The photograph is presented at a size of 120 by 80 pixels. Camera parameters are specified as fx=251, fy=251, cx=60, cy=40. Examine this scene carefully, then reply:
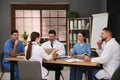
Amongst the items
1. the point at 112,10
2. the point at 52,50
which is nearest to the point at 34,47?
the point at 52,50

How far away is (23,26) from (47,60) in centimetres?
425

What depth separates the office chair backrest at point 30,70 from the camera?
3.80 metres

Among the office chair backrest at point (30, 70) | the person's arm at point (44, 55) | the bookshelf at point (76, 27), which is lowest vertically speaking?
the office chair backrest at point (30, 70)

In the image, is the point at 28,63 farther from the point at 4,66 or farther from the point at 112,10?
the point at 112,10

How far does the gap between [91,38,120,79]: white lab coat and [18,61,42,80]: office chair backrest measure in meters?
0.98

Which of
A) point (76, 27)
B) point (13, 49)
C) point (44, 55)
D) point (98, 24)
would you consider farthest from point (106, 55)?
point (76, 27)

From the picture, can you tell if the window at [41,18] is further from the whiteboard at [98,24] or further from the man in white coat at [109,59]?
the man in white coat at [109,59]

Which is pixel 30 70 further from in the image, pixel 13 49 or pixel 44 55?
pixel 13 49

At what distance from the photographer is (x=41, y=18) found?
826 centimetres

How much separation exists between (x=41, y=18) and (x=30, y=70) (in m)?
4.58

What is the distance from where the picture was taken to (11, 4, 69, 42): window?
8.10 m

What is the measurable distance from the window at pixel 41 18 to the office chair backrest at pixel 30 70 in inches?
174

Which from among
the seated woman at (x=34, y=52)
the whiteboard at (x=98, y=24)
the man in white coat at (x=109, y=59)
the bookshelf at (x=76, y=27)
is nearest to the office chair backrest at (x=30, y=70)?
the seated woman at (x=34, y=52)

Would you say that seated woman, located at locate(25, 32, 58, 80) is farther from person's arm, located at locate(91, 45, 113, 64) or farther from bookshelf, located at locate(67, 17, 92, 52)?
bookshelf, located at locate(67, 17, 92, 52)
